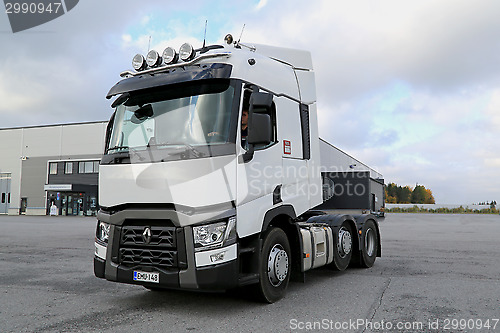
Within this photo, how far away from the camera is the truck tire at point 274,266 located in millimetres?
5438

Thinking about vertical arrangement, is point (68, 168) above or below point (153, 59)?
above

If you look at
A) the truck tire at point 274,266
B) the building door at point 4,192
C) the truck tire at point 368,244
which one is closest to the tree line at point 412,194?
the building door at point 4,192

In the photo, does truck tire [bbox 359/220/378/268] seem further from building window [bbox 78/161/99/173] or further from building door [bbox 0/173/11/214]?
building door [bbox 0/173/11/214]

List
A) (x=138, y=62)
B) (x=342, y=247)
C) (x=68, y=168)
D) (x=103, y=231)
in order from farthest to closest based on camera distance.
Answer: (x=68, y=168), (x=342, y=247), (x=138, y=62), (x=103, y=231)

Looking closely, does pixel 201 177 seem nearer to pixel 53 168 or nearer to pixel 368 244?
pixel 368 244

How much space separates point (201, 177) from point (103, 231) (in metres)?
1.66

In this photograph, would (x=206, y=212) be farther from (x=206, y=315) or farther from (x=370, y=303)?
(x=370, y=303)

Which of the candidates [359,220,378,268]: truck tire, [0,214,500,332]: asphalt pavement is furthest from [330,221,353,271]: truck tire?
[359,220,378,268]: truck tire

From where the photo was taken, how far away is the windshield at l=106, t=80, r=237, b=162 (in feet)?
16.5

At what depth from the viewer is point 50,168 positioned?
167 ft

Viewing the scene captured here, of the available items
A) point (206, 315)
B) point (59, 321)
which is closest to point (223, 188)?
point (206, 315)

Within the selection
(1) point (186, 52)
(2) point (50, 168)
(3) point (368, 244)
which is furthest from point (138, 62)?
(2) point (50, 168)

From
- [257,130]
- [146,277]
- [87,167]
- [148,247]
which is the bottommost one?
[146,277]

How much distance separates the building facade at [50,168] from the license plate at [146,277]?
43.3 m
